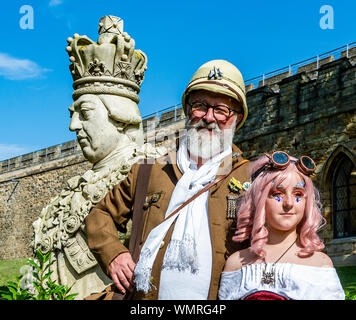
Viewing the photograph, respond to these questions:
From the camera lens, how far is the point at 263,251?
2404 mm

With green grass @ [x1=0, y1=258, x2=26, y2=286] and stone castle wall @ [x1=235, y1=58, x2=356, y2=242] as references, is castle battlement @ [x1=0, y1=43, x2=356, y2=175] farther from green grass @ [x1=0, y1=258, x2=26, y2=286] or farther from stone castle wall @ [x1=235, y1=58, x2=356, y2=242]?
green grass @ [x1=0, y1=258, x2=26, y2=286]

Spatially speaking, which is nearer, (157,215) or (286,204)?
(286,204)

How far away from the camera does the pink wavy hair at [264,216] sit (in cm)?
240

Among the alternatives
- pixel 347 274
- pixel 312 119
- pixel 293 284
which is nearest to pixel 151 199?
pixel 293 284

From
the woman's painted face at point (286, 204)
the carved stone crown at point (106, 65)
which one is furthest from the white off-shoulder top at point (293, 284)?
the carved stone crown at point (106, 65)

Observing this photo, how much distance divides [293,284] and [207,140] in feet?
2.87

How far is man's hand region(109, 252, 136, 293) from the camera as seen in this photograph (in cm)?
272

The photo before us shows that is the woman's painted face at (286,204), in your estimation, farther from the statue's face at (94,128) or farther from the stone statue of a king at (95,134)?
the statue's face at (94,128)

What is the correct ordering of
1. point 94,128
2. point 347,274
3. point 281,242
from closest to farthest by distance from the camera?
point 281,242 < point 94,128 < point 347,274

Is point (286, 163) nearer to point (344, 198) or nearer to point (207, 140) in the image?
point (207, 140)

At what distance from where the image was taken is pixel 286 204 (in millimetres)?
2449

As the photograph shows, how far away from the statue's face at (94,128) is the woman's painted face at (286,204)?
5.46 ft

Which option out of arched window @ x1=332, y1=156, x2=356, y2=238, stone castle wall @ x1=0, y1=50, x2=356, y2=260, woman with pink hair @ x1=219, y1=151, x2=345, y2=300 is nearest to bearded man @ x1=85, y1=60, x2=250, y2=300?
woman with pink hair @ x1=219, y1=151, x2=345, y2=300
